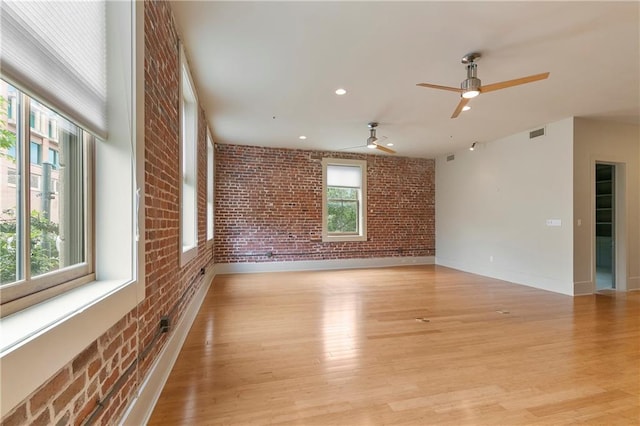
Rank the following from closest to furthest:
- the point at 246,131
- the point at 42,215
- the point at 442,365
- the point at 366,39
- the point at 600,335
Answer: the point at 42,215, the point at 442,365, the point at 366,39, the point at 600,335, the point at 246,131

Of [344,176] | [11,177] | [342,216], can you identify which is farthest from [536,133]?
[11,177]

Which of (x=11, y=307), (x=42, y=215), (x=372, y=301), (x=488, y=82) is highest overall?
(x=488, y=82)

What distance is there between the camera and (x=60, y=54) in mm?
1187

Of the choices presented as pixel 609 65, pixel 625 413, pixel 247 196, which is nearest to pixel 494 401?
pixel 625 413

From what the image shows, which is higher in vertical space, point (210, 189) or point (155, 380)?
point (210, 189)

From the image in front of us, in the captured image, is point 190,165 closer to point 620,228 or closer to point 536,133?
point 536,133

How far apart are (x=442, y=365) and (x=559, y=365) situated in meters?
1.00

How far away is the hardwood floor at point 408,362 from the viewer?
195cm

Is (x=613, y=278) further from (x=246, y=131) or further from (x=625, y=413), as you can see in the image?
(x=246, y=131)

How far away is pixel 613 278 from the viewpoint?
568 cm

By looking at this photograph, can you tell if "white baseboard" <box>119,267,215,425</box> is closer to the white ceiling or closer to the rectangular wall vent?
the white ceiling

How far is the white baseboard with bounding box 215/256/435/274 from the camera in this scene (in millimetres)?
7184

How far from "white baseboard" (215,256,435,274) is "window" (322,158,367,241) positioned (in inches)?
24.7

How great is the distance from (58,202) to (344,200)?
6985mm
